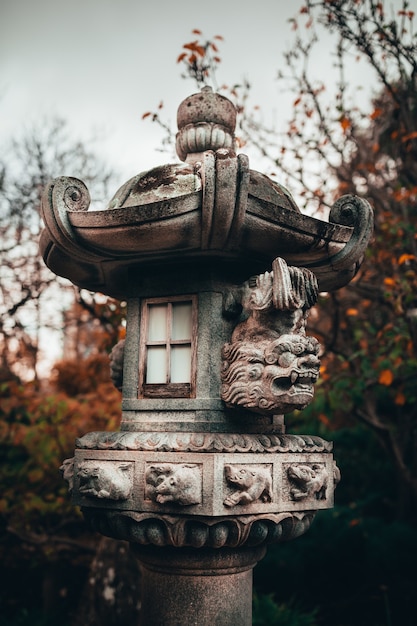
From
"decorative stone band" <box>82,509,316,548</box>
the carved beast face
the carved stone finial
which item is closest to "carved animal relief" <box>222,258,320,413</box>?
the carved beast face

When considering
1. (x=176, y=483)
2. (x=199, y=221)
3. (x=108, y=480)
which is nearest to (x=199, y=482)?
(x=176, y=483)

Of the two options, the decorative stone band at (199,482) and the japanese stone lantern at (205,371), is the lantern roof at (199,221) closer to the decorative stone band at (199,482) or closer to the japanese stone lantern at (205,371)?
the japanese stone lantern at (205,371)

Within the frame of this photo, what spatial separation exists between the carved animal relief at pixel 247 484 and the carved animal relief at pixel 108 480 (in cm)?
56

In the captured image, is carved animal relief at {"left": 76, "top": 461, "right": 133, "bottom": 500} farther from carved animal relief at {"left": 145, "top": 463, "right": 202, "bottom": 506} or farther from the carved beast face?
the carved beast face

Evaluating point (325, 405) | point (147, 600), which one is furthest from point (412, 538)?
point (147, 600)

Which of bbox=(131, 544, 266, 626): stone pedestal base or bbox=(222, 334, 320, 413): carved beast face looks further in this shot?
bbox=(131, 544, 266, 626): stone pedestal base

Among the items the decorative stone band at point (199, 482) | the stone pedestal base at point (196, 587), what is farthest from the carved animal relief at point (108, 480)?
the stone pedestal base at point (196, 587)

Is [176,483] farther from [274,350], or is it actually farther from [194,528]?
[274,350]

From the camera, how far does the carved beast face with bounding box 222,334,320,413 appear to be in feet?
9.98

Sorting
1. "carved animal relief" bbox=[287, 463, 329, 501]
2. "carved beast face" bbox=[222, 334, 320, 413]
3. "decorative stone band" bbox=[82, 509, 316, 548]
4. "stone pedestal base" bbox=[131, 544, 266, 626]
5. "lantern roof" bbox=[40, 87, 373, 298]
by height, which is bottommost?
"stone pedestal base" bbox=[131, 544, 266, 626]

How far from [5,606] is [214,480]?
474 cm

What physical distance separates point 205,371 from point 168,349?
31 cm

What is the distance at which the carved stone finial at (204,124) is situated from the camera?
12.4ft

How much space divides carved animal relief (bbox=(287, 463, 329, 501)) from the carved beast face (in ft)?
1.35
